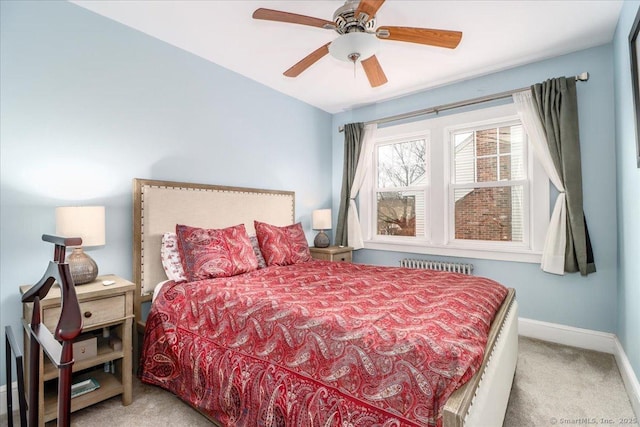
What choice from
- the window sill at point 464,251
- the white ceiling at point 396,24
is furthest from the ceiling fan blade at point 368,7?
the window sill at point 464,251

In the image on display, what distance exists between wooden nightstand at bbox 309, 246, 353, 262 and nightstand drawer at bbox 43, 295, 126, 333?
2.23 m

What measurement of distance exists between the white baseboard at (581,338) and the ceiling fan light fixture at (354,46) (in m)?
2.75

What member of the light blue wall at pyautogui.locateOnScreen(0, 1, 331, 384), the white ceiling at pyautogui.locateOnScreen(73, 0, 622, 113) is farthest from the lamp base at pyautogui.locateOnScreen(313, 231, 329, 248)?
the white ceiling at pyautogui.locateOnScreen(73, 0, 622, 113)

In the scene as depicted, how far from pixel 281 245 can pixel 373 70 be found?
1707 millimetres

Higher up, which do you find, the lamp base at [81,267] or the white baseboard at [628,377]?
the lamp base at [81,267]

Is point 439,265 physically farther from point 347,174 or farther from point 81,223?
point 81,223

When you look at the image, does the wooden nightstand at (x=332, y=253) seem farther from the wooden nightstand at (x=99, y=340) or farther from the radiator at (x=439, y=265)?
the wooden nightstand at (x=99, y=340)

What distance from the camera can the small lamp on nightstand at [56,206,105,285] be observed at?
6.33ft

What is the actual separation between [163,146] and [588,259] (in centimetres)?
383

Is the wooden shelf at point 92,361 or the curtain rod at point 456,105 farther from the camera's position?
the curtain rod at point 456,105

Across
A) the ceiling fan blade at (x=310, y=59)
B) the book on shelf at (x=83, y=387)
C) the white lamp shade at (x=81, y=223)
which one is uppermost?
the ceiling fan blade at (x=310, y=59)

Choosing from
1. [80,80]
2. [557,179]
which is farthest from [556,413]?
[80,80]

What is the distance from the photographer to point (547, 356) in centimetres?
272

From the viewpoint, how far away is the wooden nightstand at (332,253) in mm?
3834
